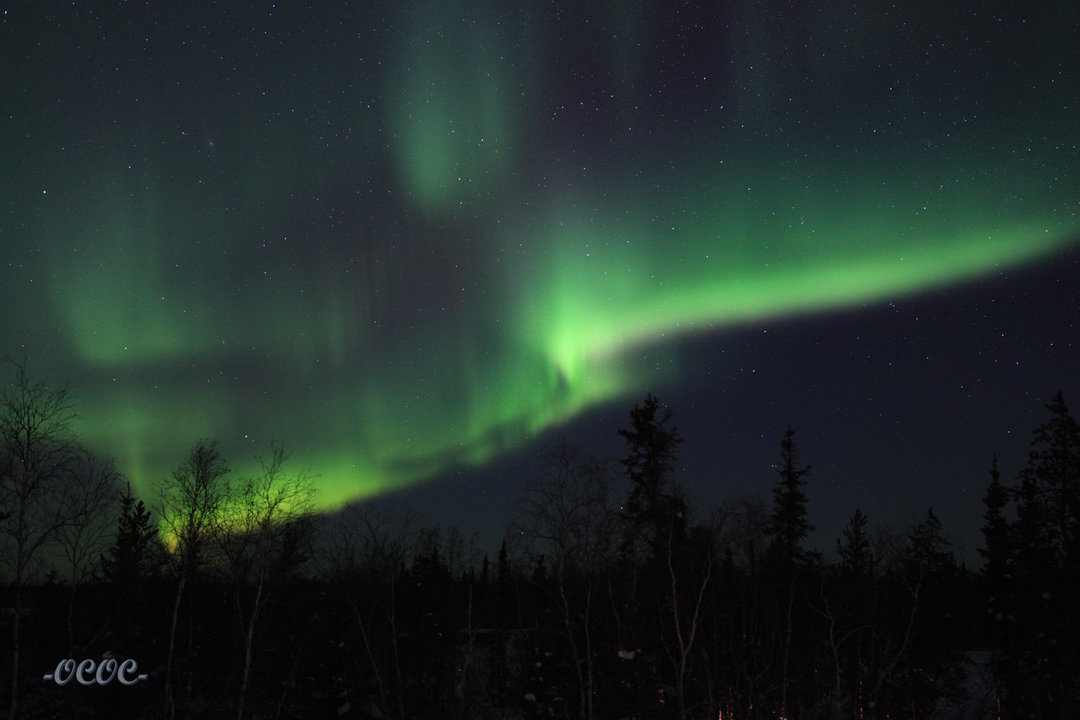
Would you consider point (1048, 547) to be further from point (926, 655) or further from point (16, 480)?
point (16, 480)

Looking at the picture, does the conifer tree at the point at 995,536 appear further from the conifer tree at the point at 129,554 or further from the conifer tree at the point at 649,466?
the conifer tree at the point at 129,554

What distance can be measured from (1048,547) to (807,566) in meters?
13.7

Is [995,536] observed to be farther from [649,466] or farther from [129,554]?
[129,554]

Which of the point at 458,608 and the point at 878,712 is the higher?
the point at 458,608

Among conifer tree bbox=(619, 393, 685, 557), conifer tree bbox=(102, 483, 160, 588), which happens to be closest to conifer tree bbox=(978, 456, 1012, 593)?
conifer tree bbox=(619, 393, 685, 557)

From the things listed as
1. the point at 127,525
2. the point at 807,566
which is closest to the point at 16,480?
the point at 127,525

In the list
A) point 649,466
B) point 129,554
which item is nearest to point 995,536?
point 649,466

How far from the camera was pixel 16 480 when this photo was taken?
27266 mm

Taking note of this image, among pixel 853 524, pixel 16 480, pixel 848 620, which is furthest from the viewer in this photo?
pixel 853 524

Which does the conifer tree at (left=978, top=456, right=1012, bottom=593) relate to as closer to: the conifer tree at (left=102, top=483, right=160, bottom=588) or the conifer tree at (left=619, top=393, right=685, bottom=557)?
the conifer tree at (left=619, top=393, right=685, bottom=557)

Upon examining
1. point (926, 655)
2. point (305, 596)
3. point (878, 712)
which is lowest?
point (878, 712)

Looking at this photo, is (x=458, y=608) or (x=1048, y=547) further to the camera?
(x=458, y=608)

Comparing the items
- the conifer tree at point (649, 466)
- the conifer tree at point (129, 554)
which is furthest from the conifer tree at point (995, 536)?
the conifer tree at point (129, 554)

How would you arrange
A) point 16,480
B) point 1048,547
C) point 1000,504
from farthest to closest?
point 1000,504 < point 1048,547 < point 16,480
